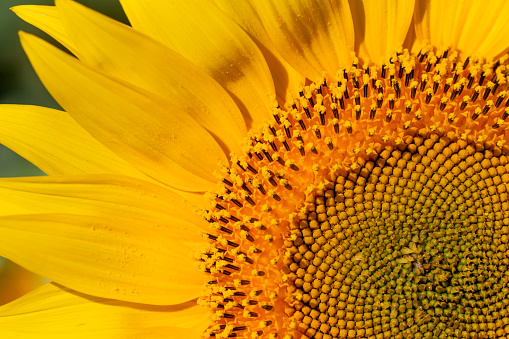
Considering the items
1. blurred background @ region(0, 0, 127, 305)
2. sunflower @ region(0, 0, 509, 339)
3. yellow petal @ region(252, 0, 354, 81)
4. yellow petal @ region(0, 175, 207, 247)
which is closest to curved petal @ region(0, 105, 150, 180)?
sunflower @ region(0, 0, 509, 339)

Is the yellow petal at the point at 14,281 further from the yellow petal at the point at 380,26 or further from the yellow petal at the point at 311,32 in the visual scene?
the yellow petal at the point at 380,26

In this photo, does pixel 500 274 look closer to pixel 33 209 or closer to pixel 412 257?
pixel 412 257

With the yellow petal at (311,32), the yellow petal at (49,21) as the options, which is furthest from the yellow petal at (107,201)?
the yellow petal at (311,32)

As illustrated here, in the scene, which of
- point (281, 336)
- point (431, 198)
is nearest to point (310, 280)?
point (281, 336)

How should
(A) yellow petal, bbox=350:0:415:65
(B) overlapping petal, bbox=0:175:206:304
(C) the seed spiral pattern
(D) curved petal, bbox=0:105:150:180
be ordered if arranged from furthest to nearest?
1. (D) curved petal, bbox=0:105:150:180
2. (A) yellow petal, bbox=350:0:415:65
3. (B) overlapping petal, bbox=0:175:206:304
4. (C) the seed spiral pattern

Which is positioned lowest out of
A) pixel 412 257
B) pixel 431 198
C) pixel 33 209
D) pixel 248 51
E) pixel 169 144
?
pixel 412 257

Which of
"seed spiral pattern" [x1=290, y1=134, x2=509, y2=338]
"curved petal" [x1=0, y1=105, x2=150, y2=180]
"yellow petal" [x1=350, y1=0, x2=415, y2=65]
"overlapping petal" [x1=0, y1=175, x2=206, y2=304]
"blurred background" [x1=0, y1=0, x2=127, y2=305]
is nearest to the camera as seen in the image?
"seed spiral pattern" [x1=290, y1=134, x2=509, y2=338]

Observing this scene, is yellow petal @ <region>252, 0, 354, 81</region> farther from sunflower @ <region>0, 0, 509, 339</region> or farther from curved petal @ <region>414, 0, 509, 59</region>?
curved petal @ <region>414, 0, 509, 59</region>
